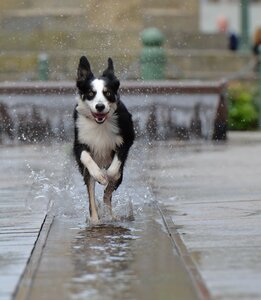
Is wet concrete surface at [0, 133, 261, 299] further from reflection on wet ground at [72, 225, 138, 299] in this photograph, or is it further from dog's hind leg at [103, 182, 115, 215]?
dog's hind leg at [103, 182, 115, 215]

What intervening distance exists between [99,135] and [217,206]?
141 cm

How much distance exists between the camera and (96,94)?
11.3 metres

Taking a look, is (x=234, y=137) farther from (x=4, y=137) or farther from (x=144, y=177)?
(x=144, y=177)

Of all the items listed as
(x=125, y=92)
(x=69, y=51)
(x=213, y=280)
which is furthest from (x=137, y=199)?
(x=69, y=51)

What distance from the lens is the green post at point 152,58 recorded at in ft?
86.3

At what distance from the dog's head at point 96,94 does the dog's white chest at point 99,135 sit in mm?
80

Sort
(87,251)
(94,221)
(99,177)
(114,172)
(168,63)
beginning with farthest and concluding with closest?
(168,63)
(114,172)
(94,221)
(99,177)
(87,251)

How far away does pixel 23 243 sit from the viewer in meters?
10.0

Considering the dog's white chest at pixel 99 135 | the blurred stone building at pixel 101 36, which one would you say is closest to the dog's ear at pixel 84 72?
the dog's white chest at pixel 99 135

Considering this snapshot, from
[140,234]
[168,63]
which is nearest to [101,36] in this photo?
[168,63]

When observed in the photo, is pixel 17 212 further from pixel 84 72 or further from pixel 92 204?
pixel 84 72

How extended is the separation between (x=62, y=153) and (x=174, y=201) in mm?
5883

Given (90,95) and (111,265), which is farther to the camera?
(90,95)

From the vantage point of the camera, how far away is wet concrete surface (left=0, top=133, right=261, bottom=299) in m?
8.11
